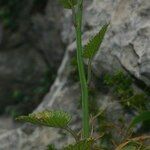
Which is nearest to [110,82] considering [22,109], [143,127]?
[143,127]

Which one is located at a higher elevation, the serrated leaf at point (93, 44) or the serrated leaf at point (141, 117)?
the serrated leaf at point (93, 44)

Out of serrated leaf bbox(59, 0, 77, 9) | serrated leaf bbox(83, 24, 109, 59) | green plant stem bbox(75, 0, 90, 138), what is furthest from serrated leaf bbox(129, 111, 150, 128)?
serrated leaf bbox(59, 0, 77, 9)

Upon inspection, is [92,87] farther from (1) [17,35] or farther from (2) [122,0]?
(1) [17,35]

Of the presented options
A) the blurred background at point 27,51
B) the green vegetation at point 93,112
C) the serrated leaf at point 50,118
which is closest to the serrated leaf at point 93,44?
the green vegetation at point 93,112

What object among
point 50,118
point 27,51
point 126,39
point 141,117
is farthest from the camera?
point 27,51

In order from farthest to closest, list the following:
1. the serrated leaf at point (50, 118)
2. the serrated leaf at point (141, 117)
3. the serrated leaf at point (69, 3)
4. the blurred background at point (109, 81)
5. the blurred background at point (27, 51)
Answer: the blurred background at point (27, 51) → the blurred background at point (109, 81) → the serrated leaf at point (141, 117) → the serrated leaf at point (69, 3) → the serrated leaf at point (50, 118)

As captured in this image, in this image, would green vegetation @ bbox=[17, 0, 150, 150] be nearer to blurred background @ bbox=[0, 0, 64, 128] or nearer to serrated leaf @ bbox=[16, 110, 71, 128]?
serrated leaf @ bbox=[16, 110, 71, 128]

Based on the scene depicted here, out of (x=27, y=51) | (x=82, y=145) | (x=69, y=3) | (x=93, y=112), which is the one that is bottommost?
(x=27, y=51)

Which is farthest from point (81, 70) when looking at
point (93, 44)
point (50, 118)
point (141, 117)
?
point (141, 117)

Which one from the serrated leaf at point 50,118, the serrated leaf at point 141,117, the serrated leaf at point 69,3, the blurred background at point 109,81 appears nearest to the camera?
the serrated leaf at point 50,118

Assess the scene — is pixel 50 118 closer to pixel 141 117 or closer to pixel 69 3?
pixel 69 3

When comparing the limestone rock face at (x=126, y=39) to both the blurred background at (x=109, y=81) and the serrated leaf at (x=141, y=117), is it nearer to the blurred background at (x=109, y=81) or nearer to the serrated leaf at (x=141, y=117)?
the blurred background at (x=109, y=81)
